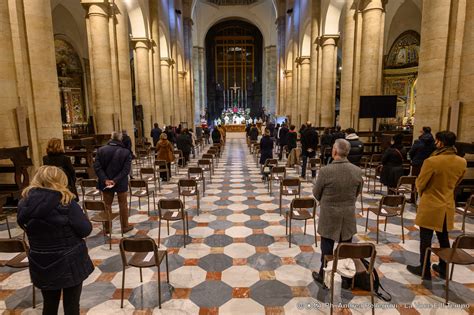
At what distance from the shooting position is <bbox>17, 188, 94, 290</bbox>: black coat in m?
2.30

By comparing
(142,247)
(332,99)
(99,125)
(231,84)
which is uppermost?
(231,84)

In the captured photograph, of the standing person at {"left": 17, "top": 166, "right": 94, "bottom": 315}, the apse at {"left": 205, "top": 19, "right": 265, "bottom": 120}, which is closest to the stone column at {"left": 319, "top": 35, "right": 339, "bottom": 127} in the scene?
the standing person at {"left": 17, "top": 166, "right": 94, "bottom": 315}

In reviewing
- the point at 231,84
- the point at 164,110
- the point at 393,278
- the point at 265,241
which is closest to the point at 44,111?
the point at 265,241

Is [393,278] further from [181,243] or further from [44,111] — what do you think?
[44,111]

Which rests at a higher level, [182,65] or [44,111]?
[182,65]

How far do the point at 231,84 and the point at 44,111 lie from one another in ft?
120

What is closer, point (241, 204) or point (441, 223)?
point (441, 223)

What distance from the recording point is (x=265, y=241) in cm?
531

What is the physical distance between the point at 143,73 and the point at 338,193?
636 inches

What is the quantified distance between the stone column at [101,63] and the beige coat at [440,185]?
11618 millimetres

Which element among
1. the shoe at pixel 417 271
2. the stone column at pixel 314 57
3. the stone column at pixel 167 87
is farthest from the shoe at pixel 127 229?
the stone column at pixel 167 87

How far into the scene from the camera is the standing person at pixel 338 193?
3324mm

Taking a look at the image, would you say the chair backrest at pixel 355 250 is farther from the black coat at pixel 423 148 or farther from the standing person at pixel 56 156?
the black coat at pixel 423 148

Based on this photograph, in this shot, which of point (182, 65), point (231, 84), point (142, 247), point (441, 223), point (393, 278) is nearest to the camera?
point (142, 247)
